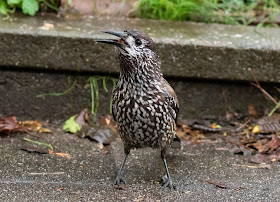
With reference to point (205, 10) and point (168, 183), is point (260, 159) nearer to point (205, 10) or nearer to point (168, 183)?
point (168, 183)

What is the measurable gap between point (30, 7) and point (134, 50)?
177cm

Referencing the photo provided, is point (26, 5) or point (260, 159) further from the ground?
point (26, 5)

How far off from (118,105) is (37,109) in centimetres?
138

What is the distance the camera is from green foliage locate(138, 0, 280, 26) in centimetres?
533

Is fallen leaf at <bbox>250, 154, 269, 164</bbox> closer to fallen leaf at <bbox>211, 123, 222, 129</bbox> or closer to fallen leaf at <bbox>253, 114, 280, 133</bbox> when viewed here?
fallen leaf at <bbox>253, 114, 280, 133</bbox>

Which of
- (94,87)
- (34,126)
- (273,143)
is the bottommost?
(34,126)

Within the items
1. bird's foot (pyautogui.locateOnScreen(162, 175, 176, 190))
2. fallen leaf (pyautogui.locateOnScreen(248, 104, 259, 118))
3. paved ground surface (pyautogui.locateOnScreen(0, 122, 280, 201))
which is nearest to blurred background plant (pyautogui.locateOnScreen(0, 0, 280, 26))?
fallen leaf (pyautogui.locateOnScreen(248, 104, 259, 118))

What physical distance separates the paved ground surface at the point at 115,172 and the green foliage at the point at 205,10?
155 centimetres

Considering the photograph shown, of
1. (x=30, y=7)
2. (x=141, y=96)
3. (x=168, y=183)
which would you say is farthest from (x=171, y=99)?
(x=30, y=7)

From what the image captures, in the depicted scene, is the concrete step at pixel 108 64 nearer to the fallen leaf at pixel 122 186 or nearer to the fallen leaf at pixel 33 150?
the fallen leaf at pixel 33 150

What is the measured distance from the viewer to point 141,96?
3723mm

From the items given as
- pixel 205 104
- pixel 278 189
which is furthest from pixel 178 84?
pixel 278 189

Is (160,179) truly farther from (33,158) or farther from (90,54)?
(90,54)

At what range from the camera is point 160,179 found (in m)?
3.92
